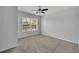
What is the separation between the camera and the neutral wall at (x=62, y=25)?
15.5ft

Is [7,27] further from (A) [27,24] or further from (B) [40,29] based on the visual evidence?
(B) [40,29]

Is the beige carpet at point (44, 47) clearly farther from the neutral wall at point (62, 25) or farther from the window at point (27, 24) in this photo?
the window at point (27, 24)

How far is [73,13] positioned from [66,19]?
2.13 feet

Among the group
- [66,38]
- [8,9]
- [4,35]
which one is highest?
[8,9]

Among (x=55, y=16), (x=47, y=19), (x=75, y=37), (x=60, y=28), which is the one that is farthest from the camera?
(x=47, y=19)

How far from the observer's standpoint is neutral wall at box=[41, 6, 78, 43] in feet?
15.5

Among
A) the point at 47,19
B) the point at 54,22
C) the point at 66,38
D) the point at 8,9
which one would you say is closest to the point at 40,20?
the point at 47,19

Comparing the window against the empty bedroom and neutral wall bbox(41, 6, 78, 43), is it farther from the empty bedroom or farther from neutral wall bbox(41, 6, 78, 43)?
neutral wall bbox(41, 6, 78, 43)

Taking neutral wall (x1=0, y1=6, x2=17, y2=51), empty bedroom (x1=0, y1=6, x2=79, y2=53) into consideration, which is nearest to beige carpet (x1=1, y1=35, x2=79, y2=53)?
empty bedroom (x1=0, y1=6, x2=79, y2=53)

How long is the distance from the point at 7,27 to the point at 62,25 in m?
4.24

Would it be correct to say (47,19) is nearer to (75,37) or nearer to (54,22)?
(54,22)
